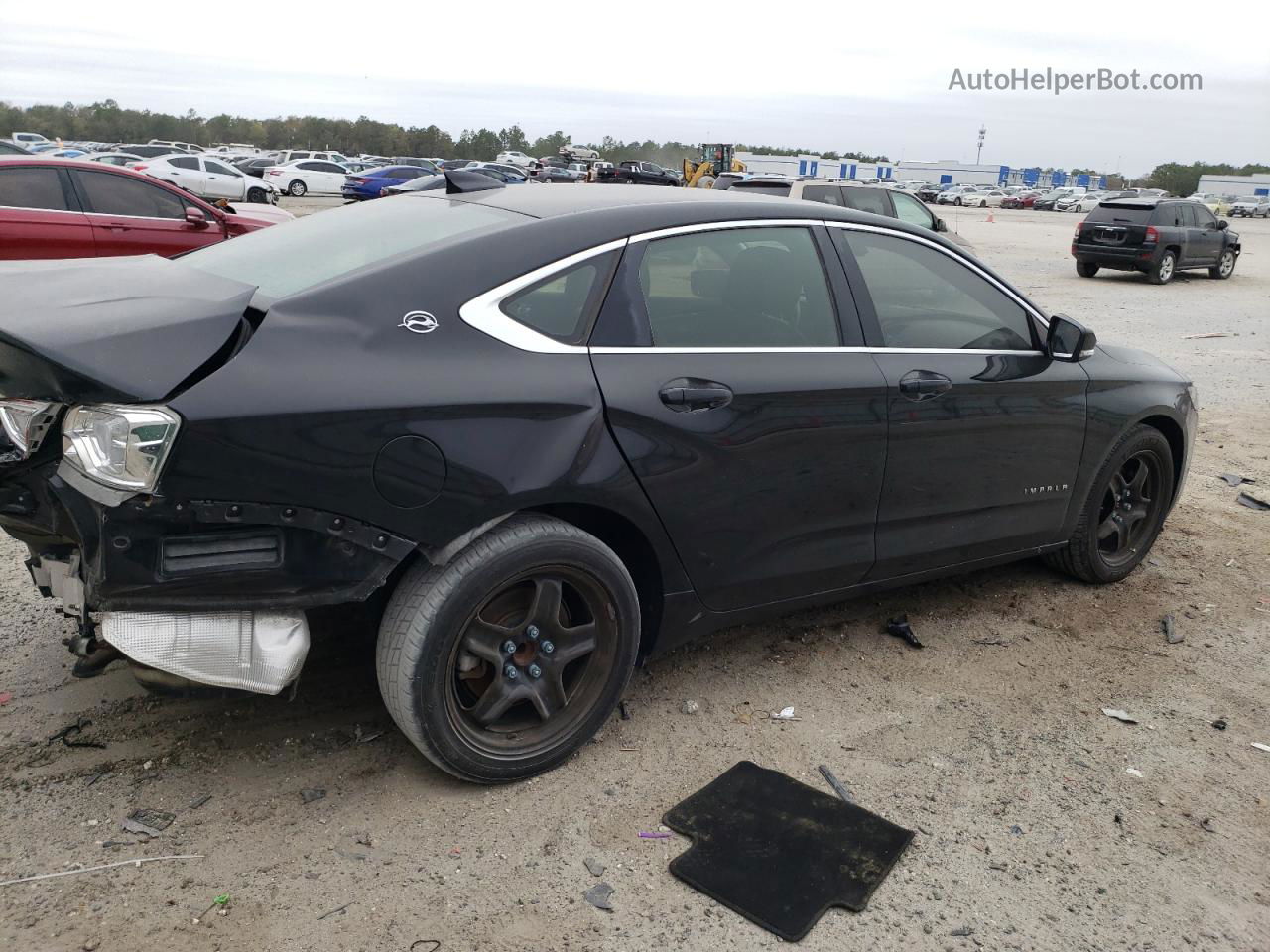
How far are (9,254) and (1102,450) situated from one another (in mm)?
10289

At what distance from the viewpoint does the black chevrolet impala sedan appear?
2588mm

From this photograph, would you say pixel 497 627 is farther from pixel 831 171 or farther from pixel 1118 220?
pixel 831 171

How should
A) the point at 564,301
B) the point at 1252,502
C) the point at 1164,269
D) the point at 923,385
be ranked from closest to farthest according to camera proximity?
the point at 564,301
the point at 923,385
the point at 1252,502
the point at 1164,269

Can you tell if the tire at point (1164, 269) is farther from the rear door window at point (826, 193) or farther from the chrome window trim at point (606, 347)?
the chrome window trim at point (606, 347)

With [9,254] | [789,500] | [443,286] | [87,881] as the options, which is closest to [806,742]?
[789,500]

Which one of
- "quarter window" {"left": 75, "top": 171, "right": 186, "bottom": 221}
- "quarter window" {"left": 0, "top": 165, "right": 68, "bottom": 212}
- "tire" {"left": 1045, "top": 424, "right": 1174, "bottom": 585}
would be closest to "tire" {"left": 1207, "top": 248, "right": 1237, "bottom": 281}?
"tire" {"left": 1045, "top": 424, "right": 1174, "bottom": 585}

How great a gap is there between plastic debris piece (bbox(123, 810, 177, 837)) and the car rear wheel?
24.1m

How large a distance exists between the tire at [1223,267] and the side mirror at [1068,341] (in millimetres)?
21039

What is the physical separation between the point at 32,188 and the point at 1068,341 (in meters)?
10.3

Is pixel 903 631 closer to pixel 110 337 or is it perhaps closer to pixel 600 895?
pixel 600 895

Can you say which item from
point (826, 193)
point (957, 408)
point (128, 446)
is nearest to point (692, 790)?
point (957, 408)

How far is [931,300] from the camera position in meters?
4.09

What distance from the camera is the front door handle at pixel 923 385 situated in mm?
3781

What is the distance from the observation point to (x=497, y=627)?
120 inches
